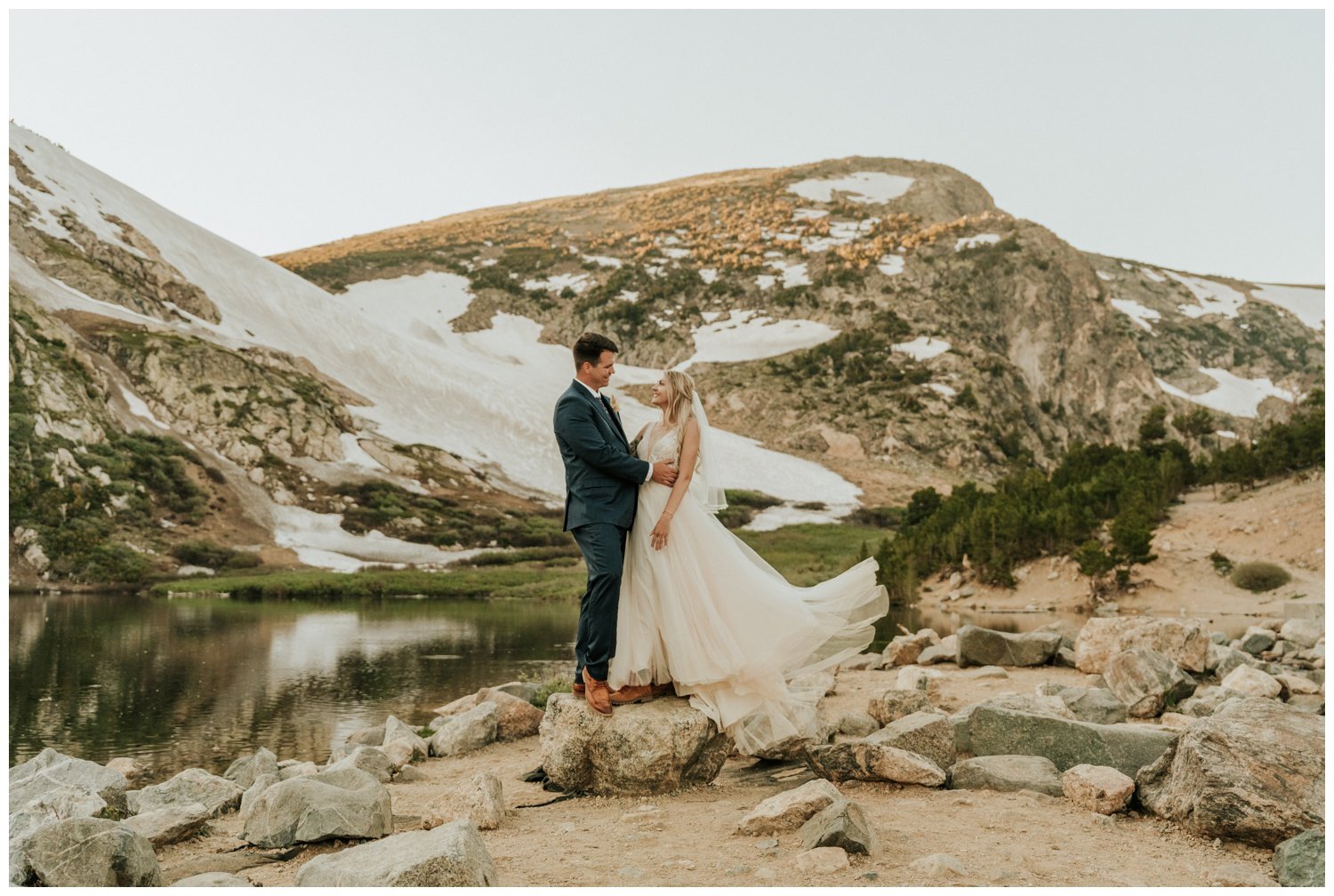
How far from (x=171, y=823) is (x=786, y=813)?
3513 millimetres

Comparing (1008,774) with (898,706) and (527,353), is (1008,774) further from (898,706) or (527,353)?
(527,353)

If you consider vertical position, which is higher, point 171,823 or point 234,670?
point 171,823

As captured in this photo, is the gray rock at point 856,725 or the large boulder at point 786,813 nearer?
the large boulder at point 786,813

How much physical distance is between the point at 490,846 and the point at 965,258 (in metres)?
97.8

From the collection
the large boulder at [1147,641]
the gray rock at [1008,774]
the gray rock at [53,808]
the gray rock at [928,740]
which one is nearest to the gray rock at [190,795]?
the gray rock at [53,808]

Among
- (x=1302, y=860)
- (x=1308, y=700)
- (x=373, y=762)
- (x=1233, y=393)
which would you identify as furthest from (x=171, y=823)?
(x=1233, y=393)

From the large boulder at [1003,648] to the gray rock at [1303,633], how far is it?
4.93 m

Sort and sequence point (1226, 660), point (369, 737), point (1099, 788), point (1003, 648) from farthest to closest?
point (1003, 648) → point (1226, 660) → point (369, 737) → point (1099, 788)

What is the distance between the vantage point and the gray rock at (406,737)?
8195 millimetres

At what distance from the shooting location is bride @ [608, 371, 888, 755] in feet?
19.0

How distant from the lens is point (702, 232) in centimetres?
11488

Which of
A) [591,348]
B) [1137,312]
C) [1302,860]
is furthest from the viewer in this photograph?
[1137,312]

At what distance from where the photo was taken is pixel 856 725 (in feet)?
24.9

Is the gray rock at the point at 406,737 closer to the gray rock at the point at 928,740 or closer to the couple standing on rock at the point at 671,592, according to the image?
the couple standing on rock at the point at 671,592
